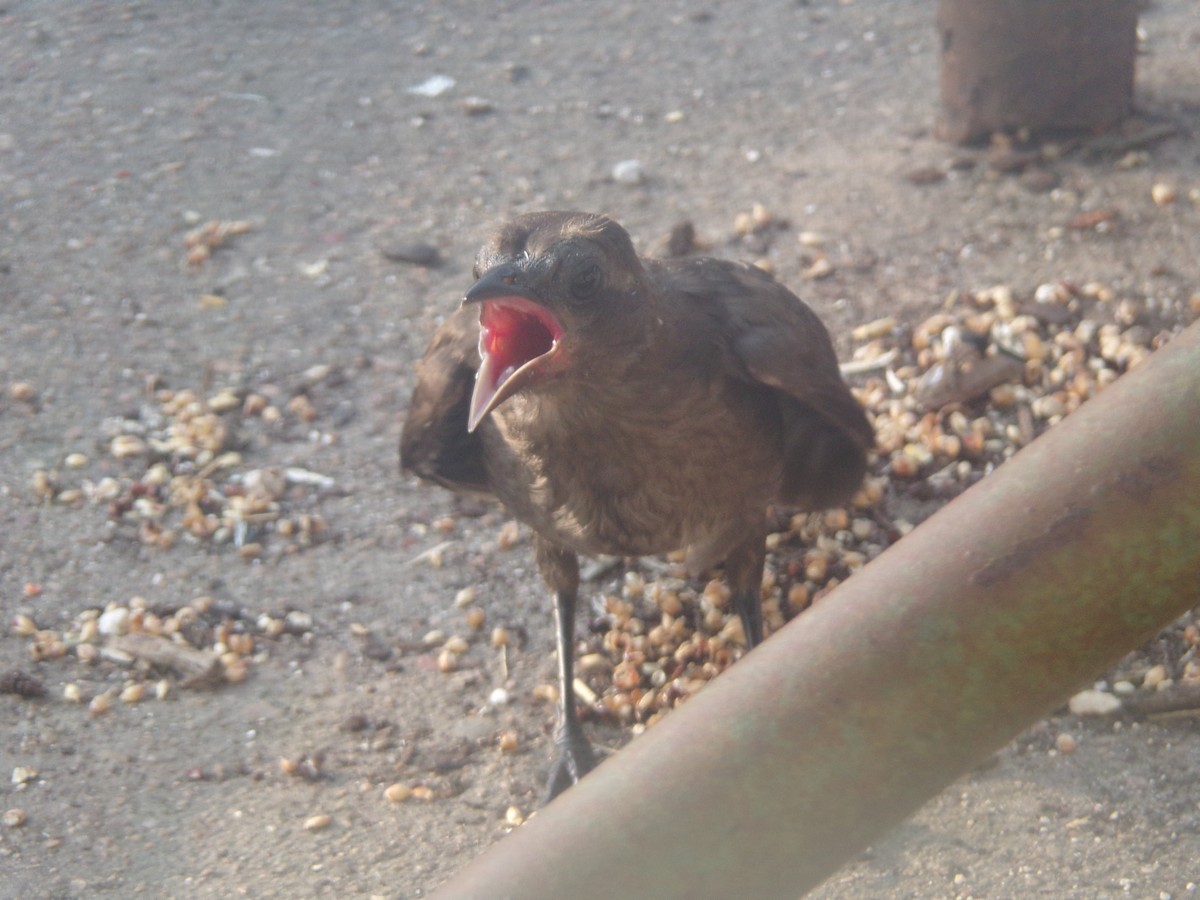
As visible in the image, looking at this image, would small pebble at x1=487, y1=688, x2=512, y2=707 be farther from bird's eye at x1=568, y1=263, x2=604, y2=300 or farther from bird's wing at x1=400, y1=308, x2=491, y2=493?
bird's eye at x1=568, y1=263, x2=604, y2=300

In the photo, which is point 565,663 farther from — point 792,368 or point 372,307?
point 372,307

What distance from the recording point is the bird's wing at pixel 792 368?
344 centimetres

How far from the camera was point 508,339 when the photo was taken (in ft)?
10.1

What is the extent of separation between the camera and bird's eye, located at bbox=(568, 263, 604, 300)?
2.97 m

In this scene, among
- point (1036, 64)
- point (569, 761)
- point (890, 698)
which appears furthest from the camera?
point (1036, 64)

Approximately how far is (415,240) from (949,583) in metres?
4.87

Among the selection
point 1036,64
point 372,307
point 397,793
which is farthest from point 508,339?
point 1036,64

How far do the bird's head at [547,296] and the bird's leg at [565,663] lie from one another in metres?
0.91

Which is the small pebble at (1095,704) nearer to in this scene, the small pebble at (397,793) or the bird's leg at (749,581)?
the bird's leg at (749,581)

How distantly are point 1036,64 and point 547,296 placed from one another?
3.59 metres

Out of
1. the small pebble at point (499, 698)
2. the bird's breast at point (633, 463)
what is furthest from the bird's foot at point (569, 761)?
the bird's breast at point (633, 463)

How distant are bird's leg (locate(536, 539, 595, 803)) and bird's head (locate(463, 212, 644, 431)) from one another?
91 cm

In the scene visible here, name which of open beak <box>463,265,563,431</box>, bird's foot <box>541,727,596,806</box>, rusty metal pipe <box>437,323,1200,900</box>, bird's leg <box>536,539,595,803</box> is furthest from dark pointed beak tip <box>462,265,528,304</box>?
rusty metal pipe <box>437,323,1200,900</box>

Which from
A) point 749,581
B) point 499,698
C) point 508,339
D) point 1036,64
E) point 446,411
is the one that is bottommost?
point 499,698
